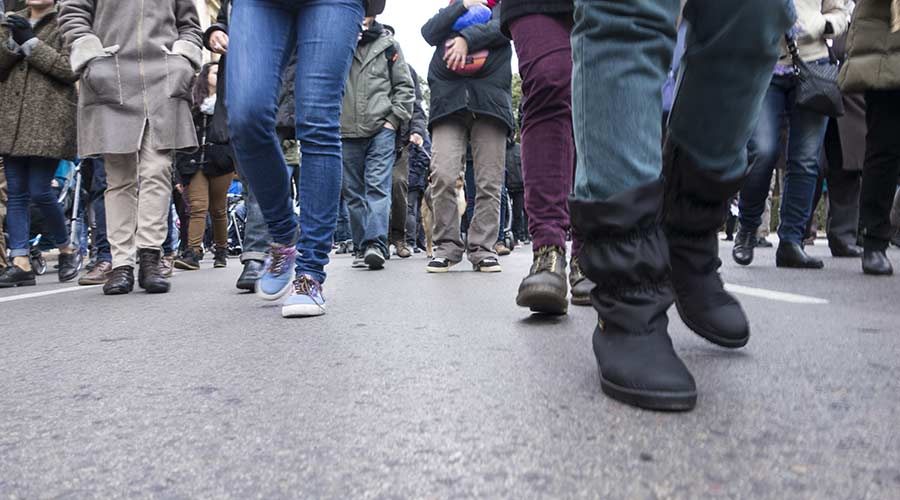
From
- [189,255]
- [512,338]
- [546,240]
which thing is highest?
[546,240]

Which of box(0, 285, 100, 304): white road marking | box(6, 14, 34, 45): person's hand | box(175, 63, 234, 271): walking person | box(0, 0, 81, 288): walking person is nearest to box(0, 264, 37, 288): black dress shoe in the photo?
box(0, 0, 81, 288): walking person

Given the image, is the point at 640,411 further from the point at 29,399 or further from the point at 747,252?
the point at 747,252

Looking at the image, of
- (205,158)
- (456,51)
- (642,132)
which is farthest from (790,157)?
(205,158)

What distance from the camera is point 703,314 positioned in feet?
5.81

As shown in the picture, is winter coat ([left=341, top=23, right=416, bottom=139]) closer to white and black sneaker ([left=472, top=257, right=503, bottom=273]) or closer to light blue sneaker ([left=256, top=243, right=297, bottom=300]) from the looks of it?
white and black sneaker ([left=472, top=257, right=503, bottom=273])

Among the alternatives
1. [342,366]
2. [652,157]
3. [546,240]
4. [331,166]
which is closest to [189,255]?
[331,166]

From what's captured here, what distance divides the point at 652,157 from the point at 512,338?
2.41ft

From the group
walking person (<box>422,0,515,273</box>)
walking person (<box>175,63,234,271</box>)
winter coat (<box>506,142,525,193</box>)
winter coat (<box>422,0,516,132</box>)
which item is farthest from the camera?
winter coat (<box>506,142,525,193</box>)

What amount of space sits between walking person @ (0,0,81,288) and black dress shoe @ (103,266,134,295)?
4.21ft

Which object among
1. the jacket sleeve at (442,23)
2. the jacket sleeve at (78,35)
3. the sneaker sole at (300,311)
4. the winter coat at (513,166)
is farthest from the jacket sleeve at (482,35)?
the winter coat at (513,166)

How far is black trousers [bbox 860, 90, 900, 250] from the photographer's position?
394 cm

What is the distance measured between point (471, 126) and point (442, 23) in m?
0.91

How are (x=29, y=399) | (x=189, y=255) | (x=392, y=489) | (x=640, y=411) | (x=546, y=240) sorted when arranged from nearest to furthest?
(x=392, y=489) < (x=640, y=411) < (x=29, y=399) < (x=546, y=240) < (x=189, y=255)

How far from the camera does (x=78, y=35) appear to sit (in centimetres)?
405
